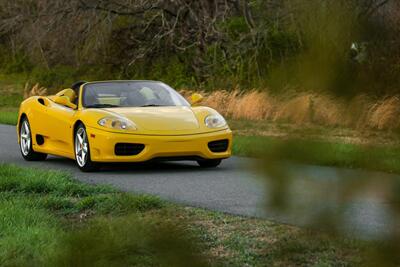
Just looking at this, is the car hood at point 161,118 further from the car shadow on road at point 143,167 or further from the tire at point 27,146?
the tire at point 27,146

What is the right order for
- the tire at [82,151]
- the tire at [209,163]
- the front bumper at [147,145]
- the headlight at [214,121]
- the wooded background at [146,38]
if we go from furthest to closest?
1. the wooded background at [146,38]
2. the tire at [209,163]
3. the headlight at [214,121]
4. the tire at [82,151]
5. the front bumper at [147,145]

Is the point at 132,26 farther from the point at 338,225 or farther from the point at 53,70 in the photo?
the point at 338,225

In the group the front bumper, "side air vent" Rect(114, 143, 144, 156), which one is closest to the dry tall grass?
the front bumper

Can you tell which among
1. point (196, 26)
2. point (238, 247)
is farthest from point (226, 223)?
point (196, 26)

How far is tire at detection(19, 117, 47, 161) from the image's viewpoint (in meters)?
14.7

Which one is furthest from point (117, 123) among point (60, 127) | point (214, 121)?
point (60, 127)

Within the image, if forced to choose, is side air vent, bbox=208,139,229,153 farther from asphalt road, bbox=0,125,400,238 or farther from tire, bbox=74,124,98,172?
tire, bbox=74,124,98,172

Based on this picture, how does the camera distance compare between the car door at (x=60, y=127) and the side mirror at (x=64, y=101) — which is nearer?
the car door at (x=60, y=127)

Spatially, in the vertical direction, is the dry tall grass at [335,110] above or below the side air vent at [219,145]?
above

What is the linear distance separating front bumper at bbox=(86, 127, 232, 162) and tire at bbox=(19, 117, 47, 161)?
2141 mm

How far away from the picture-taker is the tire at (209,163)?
1347cm

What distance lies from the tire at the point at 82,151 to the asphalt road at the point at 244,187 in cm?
14

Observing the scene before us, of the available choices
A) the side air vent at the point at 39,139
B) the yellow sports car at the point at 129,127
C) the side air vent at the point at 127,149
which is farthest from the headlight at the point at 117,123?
the side air vent at the point at 39,139

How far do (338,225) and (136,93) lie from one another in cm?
1226
